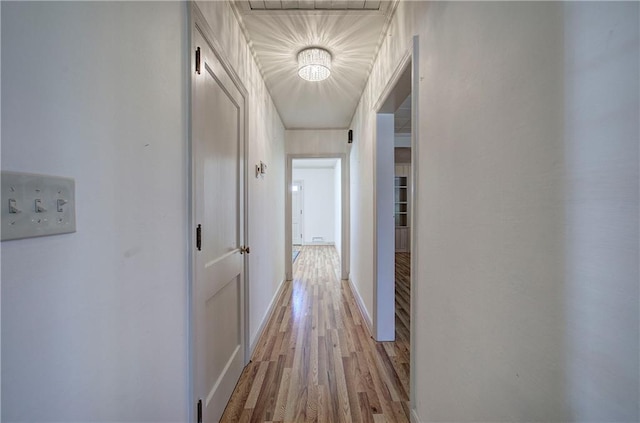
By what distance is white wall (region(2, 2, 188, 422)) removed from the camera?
0.51 meters

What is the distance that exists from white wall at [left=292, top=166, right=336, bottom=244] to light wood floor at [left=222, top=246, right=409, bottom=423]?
509cm

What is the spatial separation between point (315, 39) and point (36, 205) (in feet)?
6.62

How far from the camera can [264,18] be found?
5.66 feet

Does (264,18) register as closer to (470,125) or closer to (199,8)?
(199,8)

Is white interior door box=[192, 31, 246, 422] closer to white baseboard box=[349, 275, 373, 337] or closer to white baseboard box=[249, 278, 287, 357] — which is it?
white baseboard box=[249, 278, 287, 357]

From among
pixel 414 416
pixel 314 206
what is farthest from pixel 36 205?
pixel 314 206

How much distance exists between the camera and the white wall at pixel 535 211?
441 mm

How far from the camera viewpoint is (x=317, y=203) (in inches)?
320

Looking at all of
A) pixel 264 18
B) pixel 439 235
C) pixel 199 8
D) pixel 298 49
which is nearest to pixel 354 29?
pixel 298 49

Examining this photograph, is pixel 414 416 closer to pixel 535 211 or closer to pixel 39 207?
pixel 535 211

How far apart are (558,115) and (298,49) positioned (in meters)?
2.04

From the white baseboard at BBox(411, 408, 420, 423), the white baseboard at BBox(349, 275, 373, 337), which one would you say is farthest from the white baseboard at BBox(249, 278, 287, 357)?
the white baseboard at BBox(411, 408, 420, 423)

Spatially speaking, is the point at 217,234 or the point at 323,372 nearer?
the point at 217,234

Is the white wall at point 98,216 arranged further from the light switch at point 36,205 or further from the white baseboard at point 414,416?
the white baseboard at point 414,416
